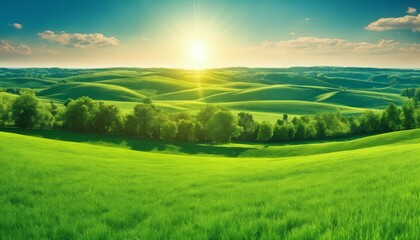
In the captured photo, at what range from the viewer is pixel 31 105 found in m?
76.5

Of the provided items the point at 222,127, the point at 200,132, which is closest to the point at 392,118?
the point at 222,127

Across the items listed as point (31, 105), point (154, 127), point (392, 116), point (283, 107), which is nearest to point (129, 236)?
point (154, 127)

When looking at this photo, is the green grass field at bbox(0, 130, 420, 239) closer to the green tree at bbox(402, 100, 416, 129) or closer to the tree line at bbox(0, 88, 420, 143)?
the tree line at bbox(0, 88, 420, 143)

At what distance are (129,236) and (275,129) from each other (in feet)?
287

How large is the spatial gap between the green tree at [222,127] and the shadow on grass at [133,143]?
7072 mm

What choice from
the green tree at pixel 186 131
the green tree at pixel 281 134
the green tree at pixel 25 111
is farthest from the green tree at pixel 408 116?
the green tree at pixel 25 111

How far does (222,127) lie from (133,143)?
22.9 metres

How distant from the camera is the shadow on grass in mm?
67438

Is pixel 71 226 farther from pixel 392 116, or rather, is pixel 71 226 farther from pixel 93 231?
pixel 392 116

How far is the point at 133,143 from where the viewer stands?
70.6 metres

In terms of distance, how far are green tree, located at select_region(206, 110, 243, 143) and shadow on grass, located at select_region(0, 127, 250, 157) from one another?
7072 mm

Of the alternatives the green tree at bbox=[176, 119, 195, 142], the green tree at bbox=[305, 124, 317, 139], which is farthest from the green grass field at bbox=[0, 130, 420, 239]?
the green tree at bbox=[305, 124, 317, 139]

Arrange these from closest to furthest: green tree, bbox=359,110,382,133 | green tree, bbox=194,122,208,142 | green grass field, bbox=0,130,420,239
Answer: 1. green grass field, bbox=0,130,420,239
2. green tree, bbox=194,122,208,142
3. green tree, bbox=359,110,382,133

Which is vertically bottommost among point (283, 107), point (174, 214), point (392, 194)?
point (283, 107)
